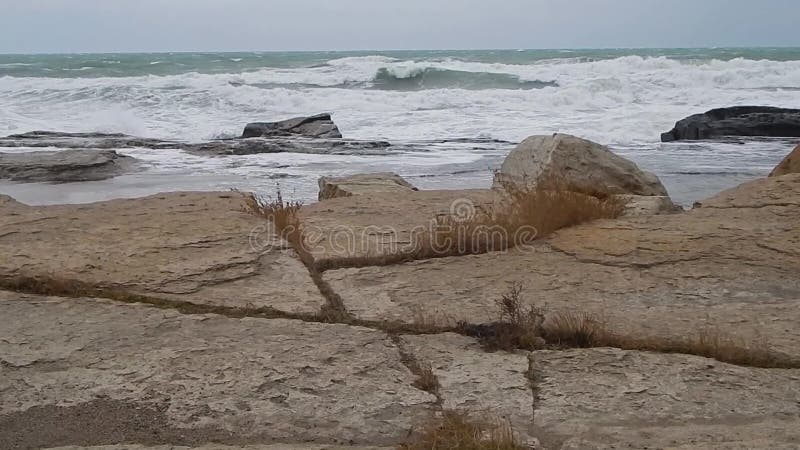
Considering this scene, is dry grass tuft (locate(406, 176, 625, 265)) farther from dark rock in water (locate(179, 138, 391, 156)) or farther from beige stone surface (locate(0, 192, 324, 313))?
dark rock in water (locate(179, 138, 391, 156))

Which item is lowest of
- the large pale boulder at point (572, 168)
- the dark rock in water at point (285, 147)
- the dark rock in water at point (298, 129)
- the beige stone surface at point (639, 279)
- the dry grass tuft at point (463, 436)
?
the dark rock in water at point (285, 147)

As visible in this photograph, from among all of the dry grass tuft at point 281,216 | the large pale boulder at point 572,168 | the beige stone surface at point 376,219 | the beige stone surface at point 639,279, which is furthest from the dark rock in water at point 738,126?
the dry grass tuft at point 281,216

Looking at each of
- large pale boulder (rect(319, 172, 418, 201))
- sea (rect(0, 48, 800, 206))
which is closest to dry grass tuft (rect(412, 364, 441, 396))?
large pale boulder (rect(319, 172, 418, 201))

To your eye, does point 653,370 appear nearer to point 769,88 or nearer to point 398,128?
point 398,128

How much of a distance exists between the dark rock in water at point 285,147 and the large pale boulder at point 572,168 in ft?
30.5

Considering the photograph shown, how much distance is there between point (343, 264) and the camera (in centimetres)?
344

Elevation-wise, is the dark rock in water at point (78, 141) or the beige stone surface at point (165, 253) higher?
the beige stone surface at point (165, 253)

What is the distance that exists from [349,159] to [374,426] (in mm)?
12215

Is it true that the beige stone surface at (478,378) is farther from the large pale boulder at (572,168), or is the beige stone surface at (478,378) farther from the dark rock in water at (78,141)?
the dark rock in water at (78,141)

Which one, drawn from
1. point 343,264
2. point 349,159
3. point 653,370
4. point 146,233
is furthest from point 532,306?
point 349,159

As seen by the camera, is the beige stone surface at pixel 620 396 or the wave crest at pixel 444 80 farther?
the wave crest at pixel 444 80

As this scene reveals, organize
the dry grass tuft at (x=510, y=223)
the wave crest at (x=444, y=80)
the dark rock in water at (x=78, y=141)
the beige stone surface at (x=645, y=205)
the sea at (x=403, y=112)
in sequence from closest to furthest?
the dry grass tuft at (x=510, y=223) → the beige stone surface at (x=645, y=205) → the sea at (x=403, y=112) → the dark rock in water at (x=78, y=141) → the wave crest at (x=444, y=80)

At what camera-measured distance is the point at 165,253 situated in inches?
135

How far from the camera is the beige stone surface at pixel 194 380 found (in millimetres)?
1970
